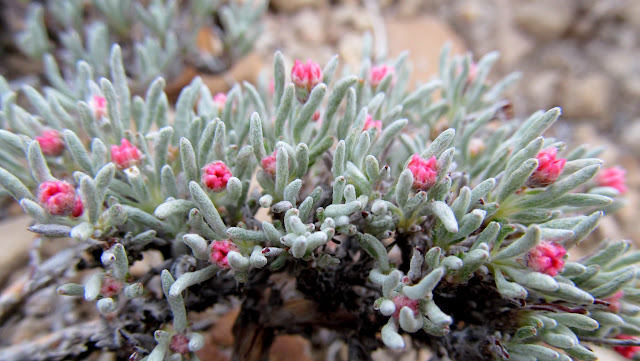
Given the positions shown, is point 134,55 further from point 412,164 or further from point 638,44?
point 638,44

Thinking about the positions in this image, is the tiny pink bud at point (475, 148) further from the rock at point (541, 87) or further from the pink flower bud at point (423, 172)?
the rock at point (541, 87)

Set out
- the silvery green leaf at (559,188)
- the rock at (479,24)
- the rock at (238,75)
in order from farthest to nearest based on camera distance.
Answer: the rock at (479,24)
the rock at (238,75)
the silvery green leaf at (559,188)

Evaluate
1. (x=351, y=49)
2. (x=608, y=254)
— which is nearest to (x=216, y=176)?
(x=608, y=254)

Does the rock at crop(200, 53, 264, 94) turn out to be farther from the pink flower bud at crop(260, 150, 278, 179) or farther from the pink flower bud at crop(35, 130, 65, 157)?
the pink flower bud at crop(260, 150, 278, 179)

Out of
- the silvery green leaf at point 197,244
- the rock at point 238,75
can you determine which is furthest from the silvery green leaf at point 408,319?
the rock at point 238,75

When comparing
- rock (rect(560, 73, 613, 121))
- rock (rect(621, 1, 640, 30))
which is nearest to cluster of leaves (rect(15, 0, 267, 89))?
rock (rect(560, 73, 613, 121))
